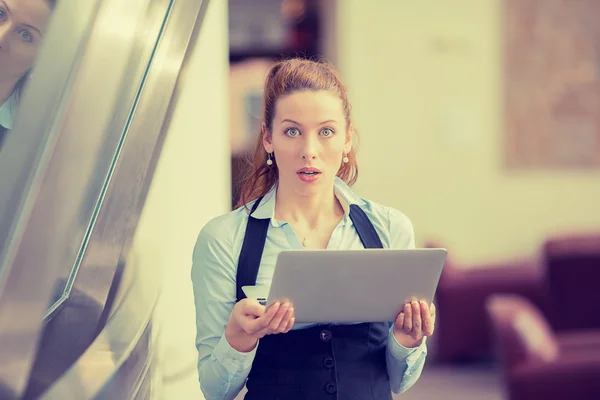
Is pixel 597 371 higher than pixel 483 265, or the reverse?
pixel 483 265

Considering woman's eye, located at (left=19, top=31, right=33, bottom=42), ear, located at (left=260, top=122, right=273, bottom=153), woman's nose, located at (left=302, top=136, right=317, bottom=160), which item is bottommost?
woman's nose, located at (left=302, top=136, right=317, bottom=160)

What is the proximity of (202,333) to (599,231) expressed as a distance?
5419mm

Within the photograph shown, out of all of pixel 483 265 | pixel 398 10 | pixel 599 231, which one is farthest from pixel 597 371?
pixel 398 10

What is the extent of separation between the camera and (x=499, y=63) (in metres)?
6.20

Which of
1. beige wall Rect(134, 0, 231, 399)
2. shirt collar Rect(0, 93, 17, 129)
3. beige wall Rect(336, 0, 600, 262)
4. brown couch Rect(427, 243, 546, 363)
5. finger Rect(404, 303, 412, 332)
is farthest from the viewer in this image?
beige wall Rect(336, 0, 600, 262)

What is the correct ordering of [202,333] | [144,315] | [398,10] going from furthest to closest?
[398,10] < [144,315] < [202,333]

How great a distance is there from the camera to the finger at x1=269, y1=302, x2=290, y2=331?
1.16 metres

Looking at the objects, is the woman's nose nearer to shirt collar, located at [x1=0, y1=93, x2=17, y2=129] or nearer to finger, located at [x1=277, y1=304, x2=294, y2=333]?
finger, located at [x1=277, y1=304, x2=294, y2=333]

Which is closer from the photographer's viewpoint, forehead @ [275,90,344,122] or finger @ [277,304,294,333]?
finger @ [277,304,294,333]

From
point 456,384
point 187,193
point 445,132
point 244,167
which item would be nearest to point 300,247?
point 244,167

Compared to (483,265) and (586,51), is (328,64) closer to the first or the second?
(483,265)

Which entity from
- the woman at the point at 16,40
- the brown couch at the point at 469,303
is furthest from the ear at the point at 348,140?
the brown couch at the point at 469,303

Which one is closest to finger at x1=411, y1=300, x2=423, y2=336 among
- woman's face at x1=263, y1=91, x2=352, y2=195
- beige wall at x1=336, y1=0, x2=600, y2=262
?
woman's face at x1=263, y1=91, x2=352, y2=195

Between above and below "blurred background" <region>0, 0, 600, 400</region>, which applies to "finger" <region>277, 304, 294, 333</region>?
below
